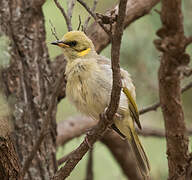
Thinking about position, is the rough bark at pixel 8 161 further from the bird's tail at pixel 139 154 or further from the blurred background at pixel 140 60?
the blurred background at pixel 140 60

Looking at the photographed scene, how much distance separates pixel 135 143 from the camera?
3.96m

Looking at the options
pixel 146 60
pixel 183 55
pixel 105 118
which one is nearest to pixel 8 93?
pixel 105 118

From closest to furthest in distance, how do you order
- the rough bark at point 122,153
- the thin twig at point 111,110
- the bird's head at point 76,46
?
the thin twig at point 111,110 → the bird's head at point 76,46 → the rough bark at point 122,153

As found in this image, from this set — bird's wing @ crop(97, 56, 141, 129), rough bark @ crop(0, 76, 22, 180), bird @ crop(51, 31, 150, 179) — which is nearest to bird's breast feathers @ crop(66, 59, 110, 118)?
bird @ crop(51, 31, 150, 179)

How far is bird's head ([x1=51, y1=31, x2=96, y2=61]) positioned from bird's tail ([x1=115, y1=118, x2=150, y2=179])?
64cm

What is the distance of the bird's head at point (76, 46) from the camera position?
12.6 feet

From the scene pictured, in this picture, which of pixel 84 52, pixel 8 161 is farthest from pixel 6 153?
pixel 84 52

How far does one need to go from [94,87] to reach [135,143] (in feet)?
2.41

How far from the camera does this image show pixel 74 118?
17.0 ft

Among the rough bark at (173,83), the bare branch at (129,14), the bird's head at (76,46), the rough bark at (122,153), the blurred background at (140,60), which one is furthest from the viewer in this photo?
the blurred background at (140,60)

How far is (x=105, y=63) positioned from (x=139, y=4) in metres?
0.82

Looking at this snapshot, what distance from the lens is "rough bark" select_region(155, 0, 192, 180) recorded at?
7.97ft

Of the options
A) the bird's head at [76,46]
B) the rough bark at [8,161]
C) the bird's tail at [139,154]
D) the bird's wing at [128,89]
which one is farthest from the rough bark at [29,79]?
Result: the rough bark at [8,161]

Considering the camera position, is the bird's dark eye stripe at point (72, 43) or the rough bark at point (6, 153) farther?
the bird's dark eye stripe at point (72, 43)
